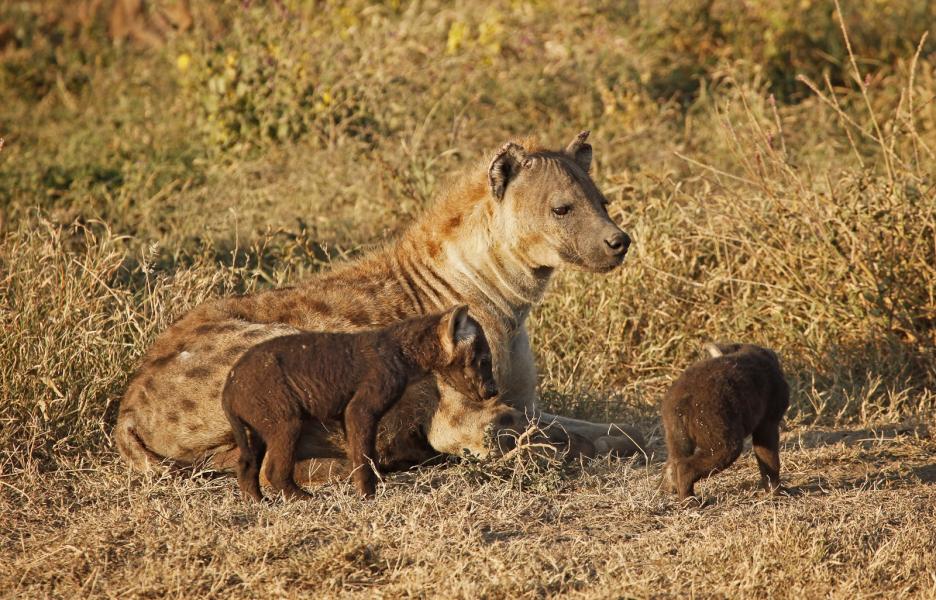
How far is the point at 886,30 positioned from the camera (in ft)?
39.3

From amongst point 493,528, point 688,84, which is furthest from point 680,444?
point 688,84

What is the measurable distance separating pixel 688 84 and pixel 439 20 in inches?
90.9

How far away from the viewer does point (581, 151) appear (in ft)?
20.6

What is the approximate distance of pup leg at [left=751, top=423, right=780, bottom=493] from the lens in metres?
5.15

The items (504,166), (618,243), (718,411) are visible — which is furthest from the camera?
(504,166)

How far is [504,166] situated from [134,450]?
2.04 metres

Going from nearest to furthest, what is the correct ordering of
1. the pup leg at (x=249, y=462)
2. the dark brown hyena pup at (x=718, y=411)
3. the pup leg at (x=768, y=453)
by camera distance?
the dark brown hyena pup at (x=718, y=411)
the pup leg at (x=249, y=462)
the pup leg at (x=768, y=453)

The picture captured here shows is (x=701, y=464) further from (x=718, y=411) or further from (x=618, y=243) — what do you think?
(x=618, y=243)

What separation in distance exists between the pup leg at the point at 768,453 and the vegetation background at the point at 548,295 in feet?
0.32

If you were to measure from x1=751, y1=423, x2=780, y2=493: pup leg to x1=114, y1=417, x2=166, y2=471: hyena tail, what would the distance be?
2.43m

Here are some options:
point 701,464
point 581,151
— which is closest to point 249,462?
point 701,464

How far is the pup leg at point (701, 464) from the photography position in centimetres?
482

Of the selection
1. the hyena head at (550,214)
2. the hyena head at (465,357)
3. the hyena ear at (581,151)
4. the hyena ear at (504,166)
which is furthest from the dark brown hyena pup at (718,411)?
the hyena ear at (581,151)

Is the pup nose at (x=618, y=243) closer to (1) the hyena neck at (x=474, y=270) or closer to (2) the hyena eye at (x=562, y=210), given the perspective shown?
(2) the hyena eye at (x=562, y=210)
